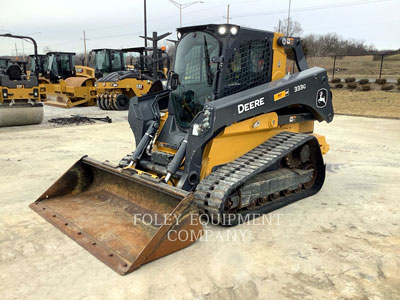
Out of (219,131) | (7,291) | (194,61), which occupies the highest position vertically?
(194,61)

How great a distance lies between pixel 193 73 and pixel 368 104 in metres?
13.1

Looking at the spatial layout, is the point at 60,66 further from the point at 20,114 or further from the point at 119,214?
the point at 119,214

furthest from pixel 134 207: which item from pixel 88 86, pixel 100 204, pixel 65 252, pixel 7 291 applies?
pixel 88 86

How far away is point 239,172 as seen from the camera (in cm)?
399

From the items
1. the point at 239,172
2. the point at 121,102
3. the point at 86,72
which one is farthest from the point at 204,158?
the point at 86,72

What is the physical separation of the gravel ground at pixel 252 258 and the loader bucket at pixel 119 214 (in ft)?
0.37

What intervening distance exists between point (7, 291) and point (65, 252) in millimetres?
641

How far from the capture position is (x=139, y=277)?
3020 mm

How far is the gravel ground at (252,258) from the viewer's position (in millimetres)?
2854

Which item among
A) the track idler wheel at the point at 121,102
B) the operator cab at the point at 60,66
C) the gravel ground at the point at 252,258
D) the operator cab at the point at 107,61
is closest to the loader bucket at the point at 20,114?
the track idler wheel at the point at 121,102

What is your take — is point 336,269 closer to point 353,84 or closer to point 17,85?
point 17,85

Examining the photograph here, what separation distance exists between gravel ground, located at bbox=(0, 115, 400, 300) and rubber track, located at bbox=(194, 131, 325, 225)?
13.2 inches

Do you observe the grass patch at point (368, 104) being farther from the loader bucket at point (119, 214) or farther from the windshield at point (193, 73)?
the loader bucket at point (119, 214)

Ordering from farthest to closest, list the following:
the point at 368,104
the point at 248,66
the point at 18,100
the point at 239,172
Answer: the point at 368,104
the point at 18,100
the point at 248,66
the point at 239,172
